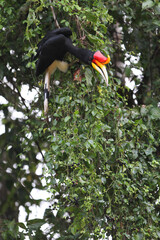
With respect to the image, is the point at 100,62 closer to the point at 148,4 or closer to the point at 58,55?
the point at 58,55

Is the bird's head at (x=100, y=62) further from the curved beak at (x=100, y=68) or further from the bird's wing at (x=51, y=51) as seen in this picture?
the bird's wing at (x=51, y=51)

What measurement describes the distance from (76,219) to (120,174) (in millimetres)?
255

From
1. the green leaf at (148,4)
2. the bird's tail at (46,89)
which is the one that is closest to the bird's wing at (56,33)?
the bird's tail at (46,89)

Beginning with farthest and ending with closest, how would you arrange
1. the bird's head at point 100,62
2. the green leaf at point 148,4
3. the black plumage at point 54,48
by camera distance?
the green leaf at point 148,4 < the black plumage at point 54,48 < the bird's head at point 100,62

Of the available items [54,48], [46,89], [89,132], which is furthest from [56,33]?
[89,132]

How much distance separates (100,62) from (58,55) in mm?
250

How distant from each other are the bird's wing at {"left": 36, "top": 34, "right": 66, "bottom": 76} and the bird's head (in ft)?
0.62

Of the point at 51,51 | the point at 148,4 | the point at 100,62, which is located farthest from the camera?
the point at 148,4

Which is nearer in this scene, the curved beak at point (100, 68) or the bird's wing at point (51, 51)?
the curved beak at point (100, 68)

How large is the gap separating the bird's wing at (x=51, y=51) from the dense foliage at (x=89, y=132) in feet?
0.18

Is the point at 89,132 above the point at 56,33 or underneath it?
underneath

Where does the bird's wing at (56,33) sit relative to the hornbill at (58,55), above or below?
above

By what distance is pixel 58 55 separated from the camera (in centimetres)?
202

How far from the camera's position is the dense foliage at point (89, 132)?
1854 mm
